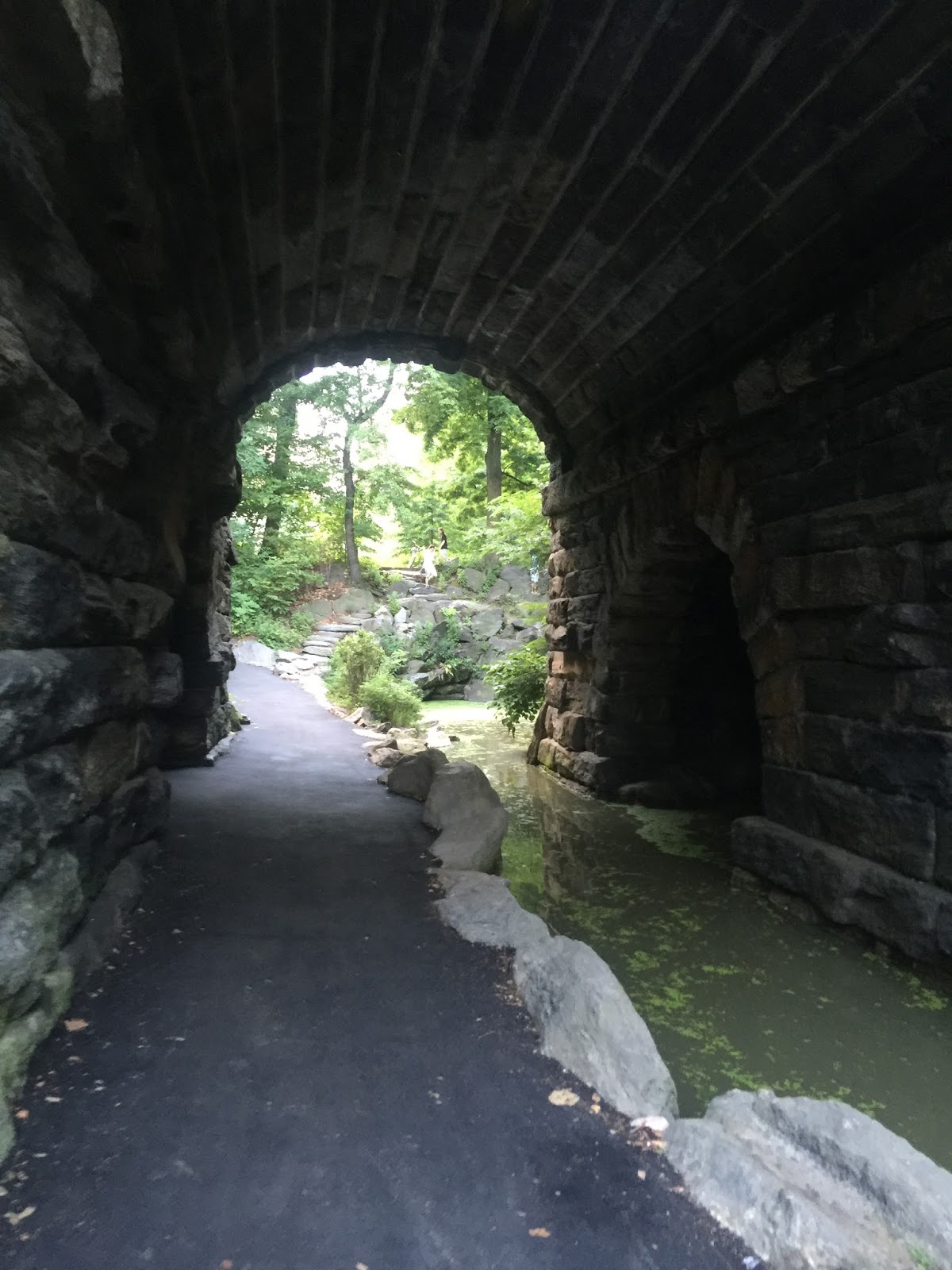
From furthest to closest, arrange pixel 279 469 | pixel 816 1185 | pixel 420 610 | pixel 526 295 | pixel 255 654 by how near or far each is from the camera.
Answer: pixel 279 469, pixel 420 610, pixel 255 654, pixel 526 295, pixel 816 1185

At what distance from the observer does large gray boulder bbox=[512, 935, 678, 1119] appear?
6.36ft

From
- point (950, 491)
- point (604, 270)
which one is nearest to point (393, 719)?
point (604, 270)

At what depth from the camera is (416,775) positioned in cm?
516

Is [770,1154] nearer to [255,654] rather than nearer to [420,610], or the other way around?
[255,654]

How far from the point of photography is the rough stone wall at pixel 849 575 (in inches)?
123

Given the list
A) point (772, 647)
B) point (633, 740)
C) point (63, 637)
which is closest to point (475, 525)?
point (633, 740)

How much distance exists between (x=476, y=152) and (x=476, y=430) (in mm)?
14662

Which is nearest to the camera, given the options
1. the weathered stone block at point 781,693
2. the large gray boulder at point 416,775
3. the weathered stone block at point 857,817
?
the weathered stone block at point 857,817

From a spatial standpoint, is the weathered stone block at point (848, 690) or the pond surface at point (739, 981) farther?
the weathered stone block at point (848, 690)

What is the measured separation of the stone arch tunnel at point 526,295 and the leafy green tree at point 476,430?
1163cm

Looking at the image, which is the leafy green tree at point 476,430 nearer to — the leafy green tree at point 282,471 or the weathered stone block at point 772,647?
the leafy green tree at point 282,471

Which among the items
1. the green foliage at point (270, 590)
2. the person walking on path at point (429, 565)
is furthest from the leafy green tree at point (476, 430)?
the green foliage at point (270, 590)

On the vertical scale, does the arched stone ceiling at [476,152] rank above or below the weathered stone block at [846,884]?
above

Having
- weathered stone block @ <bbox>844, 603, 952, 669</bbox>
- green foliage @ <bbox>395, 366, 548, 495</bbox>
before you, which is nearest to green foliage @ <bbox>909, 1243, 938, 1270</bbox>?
weathered stone block @ <bbox>844, 603, 952, 669</bbox>
